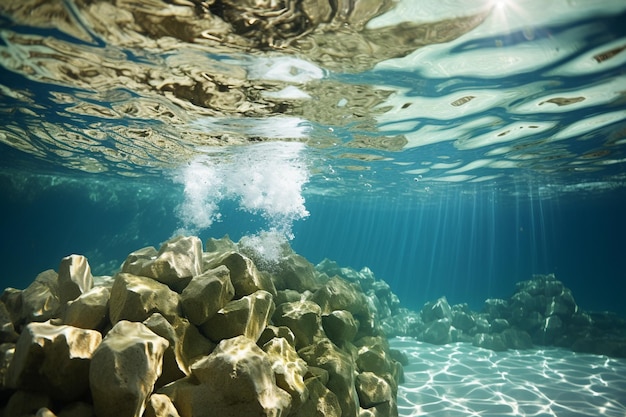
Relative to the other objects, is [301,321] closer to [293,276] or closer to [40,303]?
[293,276]

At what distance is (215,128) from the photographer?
572 inches

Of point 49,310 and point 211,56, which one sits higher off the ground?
point 211,56

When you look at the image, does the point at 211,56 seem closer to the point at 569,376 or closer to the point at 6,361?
the point at 6,361

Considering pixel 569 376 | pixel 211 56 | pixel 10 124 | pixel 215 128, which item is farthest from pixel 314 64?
pixel 10 124

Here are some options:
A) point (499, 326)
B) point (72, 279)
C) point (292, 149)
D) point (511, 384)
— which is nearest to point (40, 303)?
point (72, 279)

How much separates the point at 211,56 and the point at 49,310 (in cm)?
745

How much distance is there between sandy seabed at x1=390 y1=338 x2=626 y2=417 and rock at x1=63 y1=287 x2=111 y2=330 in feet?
27.0

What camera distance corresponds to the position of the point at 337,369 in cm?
693

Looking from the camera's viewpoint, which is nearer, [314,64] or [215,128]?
[314,64]

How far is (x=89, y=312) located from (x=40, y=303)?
8.99 feet

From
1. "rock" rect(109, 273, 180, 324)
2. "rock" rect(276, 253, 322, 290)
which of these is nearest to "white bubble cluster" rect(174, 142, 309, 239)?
"rock" rect(276, 253, 322, 290)

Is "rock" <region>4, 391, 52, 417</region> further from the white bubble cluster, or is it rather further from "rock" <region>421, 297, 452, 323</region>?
"rock" <region>421, 297, 452, 323</region>

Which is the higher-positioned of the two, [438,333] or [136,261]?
[136,261]

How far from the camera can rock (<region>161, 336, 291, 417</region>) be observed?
422 cm
